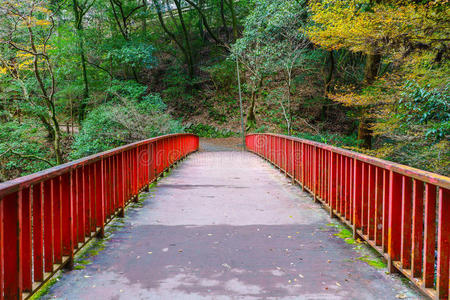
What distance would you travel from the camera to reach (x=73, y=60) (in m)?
21.3

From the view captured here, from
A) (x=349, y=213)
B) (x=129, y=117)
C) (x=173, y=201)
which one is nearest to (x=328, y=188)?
(x=349, y=213)

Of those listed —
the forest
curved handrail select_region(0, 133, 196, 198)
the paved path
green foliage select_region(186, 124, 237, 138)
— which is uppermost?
the forest

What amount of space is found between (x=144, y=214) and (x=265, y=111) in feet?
77.1

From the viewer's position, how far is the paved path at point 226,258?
9.24 ft

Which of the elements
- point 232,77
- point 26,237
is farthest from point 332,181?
point 232,77

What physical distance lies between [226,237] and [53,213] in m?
1.98

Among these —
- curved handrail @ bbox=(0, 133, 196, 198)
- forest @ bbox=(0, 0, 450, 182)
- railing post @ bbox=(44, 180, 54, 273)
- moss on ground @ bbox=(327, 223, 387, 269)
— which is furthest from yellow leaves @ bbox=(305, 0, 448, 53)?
railing post @ bbox=(44, 180, 54, 273)

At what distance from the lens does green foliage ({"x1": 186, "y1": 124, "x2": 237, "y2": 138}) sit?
2770 cm

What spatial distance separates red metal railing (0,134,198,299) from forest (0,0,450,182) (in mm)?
6906

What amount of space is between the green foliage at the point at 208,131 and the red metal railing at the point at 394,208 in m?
22.1

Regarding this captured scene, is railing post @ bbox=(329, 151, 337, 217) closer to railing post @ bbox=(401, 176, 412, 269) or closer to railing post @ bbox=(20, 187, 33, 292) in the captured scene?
railing post @ bbox=(401, 176, 412, 269)

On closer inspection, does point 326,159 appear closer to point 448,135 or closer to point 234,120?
point 448,135

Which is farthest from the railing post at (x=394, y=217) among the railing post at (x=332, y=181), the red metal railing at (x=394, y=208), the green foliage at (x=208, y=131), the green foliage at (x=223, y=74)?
the green foliage at (x=223, y=74)

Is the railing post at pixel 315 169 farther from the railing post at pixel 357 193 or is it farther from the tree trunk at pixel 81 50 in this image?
the tree trunk at pixel 81 50
